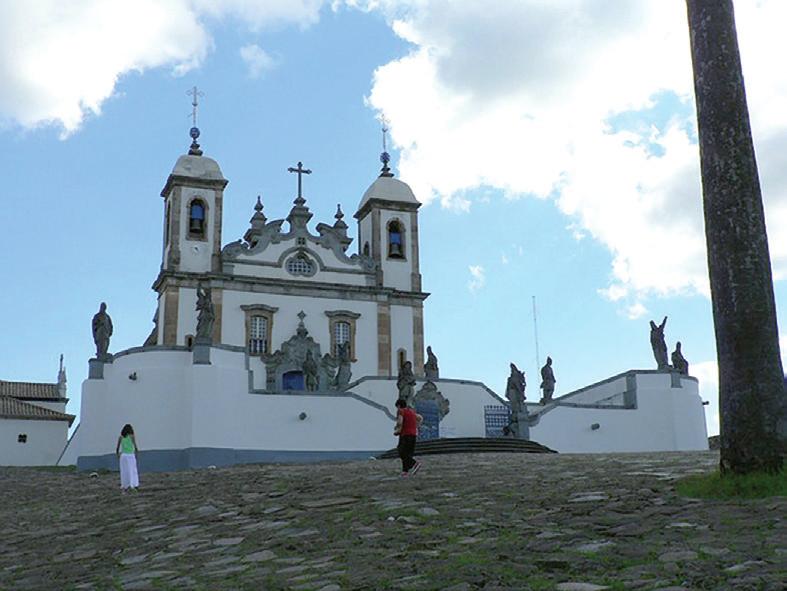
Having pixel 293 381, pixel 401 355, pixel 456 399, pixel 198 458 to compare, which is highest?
pixel 401 355

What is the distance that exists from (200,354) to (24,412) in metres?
22.3

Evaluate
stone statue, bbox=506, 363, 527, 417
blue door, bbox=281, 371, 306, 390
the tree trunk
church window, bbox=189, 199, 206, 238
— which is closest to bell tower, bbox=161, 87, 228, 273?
church window, bbox=189, 199, 206, 238

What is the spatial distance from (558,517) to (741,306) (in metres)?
2.86

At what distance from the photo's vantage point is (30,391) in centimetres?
5228

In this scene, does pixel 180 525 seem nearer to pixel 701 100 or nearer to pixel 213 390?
pixel 701 100

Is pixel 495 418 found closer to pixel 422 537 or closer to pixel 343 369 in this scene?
pixel 343 369

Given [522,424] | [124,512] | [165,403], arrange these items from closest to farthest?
[124,512]
[165,403]
[522,424]

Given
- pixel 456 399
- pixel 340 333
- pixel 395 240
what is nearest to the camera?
pixel 456 399

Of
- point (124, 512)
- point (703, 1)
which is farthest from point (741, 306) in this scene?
point (124, 512)

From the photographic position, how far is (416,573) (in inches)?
292

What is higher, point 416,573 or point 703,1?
point 703,1

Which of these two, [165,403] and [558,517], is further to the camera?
[165,403]

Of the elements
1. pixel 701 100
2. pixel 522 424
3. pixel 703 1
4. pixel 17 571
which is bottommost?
pixel 17 571

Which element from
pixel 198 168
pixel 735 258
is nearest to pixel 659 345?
pixel 198 168
